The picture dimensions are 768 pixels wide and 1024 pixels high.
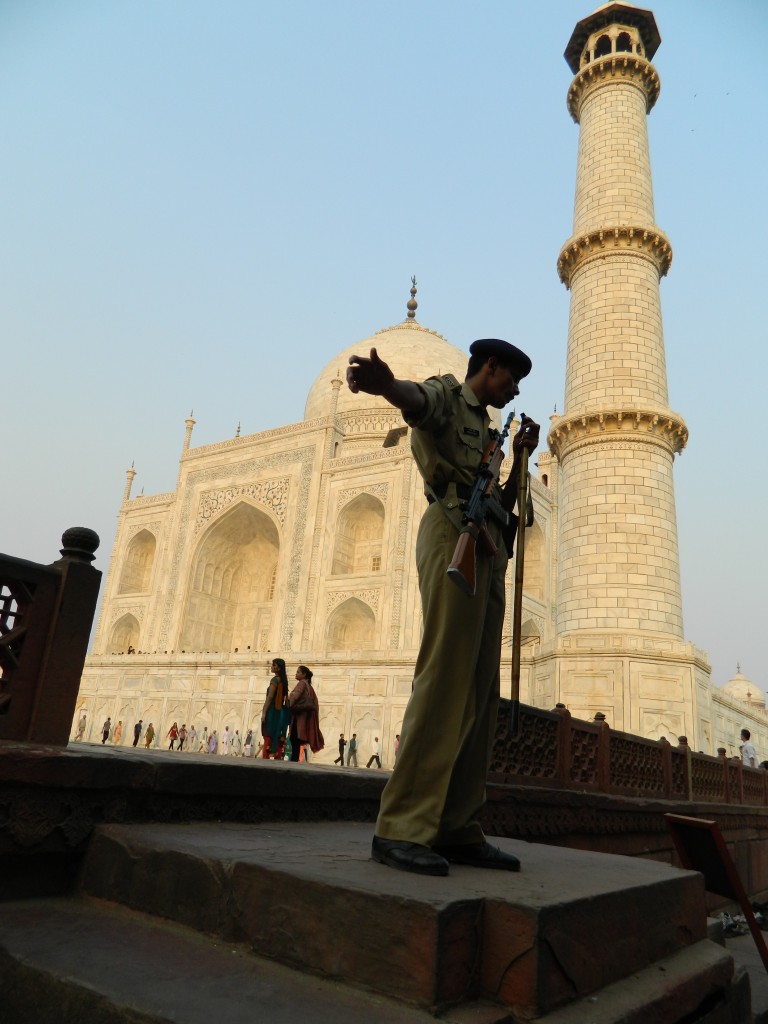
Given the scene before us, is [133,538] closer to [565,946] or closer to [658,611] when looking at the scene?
[658,611]

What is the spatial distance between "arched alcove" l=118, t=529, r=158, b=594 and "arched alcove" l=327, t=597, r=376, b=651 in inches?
331

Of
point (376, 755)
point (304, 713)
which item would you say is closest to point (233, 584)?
point (376, 755)

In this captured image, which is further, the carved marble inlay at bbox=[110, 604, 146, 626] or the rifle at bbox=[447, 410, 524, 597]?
the carved marble inlay at bbox=[110, 604, 146, 626]

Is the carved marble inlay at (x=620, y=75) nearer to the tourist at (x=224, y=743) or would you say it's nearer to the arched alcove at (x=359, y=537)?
the arched alcove at (x=359, y=537)

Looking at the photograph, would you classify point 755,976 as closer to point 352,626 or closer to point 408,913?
point 408,913

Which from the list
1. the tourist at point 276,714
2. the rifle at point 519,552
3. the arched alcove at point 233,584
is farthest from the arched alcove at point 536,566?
the rifle at point 519,552

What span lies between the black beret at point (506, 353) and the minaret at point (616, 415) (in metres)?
8.53

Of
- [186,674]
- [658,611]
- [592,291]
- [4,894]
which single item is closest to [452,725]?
[4,894]

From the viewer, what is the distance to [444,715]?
1752mm

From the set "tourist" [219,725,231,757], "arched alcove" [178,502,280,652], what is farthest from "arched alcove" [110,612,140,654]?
"tourist" [219,725,231,757]

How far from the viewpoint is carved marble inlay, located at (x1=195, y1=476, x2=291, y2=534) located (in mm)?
22641

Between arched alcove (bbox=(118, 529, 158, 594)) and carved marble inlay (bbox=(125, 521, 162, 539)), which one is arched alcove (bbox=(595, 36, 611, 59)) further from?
arched alcove (bbox=(118, 529, 158, 594))

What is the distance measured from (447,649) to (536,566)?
21.2 meters

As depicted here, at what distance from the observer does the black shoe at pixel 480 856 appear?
5.79 feet
